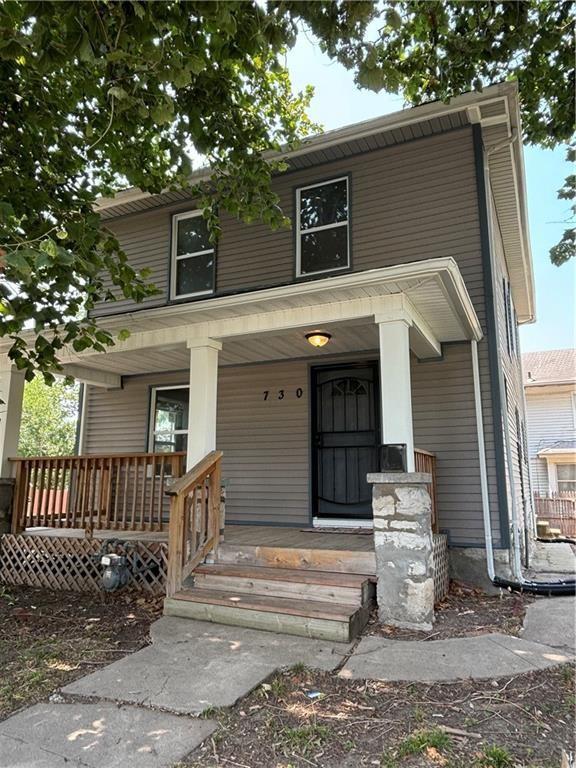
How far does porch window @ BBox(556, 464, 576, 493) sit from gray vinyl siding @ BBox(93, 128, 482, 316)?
45.5ft

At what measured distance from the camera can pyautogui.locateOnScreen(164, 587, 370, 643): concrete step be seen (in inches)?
149

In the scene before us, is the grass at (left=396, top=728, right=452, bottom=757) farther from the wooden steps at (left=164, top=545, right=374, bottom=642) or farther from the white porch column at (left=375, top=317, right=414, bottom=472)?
the white porch column at (left=375, top=317, right=414, bottom=472)

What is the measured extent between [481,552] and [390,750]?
3.61 metres

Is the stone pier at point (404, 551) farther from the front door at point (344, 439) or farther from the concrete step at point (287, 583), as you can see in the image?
the front door at point (344, 439)

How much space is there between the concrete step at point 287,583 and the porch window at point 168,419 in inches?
136

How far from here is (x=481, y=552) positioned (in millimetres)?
5520

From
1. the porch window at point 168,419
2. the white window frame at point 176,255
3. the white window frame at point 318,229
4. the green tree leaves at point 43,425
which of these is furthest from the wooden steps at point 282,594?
the green tree leaves at point 43,425

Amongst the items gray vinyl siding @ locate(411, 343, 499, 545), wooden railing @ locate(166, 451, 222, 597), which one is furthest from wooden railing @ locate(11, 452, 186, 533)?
gray vinyl siding @ locate(411, 343, 499, 545)

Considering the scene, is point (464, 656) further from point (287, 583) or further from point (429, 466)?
point (429, 466)

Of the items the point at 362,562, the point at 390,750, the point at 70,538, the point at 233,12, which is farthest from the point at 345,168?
the point at 390,750

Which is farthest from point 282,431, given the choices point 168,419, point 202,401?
point 168,419

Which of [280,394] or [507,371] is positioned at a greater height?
[507,371]

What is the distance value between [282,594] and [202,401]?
2.18m

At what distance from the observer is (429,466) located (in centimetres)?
561
